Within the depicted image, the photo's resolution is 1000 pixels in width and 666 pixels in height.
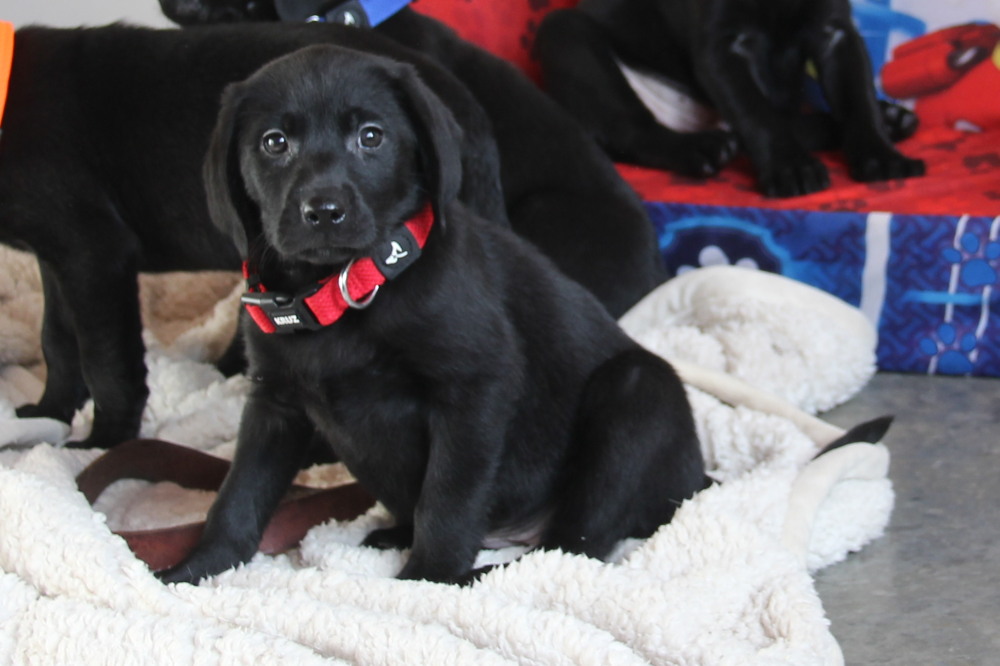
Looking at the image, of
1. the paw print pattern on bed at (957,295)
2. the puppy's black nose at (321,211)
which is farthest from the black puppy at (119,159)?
the paw print pattern on bed at (957,295)

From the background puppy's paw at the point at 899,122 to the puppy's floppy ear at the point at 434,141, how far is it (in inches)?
75.2

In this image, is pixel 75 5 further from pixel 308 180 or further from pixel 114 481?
pixel 308 180

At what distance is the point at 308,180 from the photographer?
1328mm

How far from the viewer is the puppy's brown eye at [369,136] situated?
4.55 feet

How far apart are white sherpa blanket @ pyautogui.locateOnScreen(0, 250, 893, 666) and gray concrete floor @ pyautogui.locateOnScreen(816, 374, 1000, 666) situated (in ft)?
0.20

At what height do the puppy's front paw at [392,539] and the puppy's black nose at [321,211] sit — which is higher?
the puppy's black nose at [321,211]

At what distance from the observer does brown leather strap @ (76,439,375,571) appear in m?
1.60

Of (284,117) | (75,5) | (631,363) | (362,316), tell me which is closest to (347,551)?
(362,316)

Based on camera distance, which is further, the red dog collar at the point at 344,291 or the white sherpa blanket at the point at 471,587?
A: the red dog collar at the point at 344,291

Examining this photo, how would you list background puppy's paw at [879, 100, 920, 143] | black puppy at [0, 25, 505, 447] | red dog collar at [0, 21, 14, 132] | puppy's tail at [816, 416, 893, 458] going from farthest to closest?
background puppy's paw at [879, 100, 920, 143], black puppy at [0, 25, 505, 447], red dog collar at [0, 21, 14, 132], puppy's tail at [816, 416, 893, 458]

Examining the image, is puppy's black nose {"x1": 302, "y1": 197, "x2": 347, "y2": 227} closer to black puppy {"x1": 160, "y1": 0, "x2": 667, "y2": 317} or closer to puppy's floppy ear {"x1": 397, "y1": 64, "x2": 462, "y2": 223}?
puppy's floppy ear {"x1": 397, "y1": 64, "x2": 462, "y2": 223}

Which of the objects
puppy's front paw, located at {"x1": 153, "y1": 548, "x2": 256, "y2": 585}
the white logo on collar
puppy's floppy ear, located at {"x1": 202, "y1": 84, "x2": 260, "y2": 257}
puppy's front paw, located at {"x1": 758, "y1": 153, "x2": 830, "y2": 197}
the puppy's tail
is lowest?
puppy's front paw, located at {"x1": 153, "y1": 548, "x2": 256, "y2": 585}

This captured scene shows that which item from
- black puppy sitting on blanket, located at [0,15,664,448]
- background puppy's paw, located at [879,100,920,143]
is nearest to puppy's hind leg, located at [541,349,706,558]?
black puppy sitting on blanket, located at [0,15,664,448]

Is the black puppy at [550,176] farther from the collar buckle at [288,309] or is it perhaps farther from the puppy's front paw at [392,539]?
the collar buckle at [288,309]
